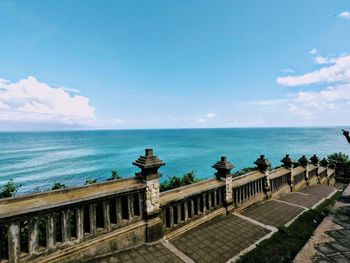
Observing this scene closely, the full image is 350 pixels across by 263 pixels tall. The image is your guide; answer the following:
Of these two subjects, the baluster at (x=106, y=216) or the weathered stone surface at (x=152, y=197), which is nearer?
the baluster at (x=106, y=216)

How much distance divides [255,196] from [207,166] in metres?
52.3

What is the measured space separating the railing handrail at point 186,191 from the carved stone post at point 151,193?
344mm

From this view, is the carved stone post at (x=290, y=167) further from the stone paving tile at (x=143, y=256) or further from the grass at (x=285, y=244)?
the stone paving tile at (x=143, y=256)

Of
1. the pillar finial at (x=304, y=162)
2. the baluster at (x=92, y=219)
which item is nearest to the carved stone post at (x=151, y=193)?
the baluster at (x=92, y=219)

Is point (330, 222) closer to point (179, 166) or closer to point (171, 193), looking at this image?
point (171, 193)

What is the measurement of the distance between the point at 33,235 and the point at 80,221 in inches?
33.6

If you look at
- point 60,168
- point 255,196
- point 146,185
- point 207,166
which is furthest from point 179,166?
point 146,185

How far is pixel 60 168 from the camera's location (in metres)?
49.9

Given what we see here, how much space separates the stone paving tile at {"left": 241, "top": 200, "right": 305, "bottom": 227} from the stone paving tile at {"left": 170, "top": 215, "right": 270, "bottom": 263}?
0.81 metres

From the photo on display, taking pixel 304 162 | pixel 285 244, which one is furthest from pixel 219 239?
pixel 304 162

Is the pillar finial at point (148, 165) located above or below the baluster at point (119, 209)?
above

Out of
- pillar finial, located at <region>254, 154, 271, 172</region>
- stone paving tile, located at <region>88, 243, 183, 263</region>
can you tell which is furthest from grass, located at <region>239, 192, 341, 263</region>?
pillar finial, located at <region>254, 154, 271, 172</region>

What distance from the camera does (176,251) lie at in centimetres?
519

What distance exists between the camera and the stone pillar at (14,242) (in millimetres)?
3623
